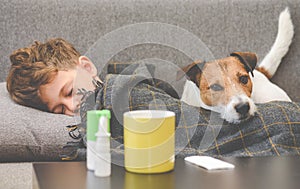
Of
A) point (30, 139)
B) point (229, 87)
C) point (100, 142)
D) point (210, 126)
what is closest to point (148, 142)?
point (100, 142)

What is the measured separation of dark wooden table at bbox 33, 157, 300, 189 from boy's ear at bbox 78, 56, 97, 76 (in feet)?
2.36

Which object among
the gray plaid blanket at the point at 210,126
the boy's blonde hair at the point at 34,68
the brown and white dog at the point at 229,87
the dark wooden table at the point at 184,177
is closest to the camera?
the dark wooden table at the point at 184,177

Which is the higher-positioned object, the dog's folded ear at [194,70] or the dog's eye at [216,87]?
the dog's folded ear at [194,70]

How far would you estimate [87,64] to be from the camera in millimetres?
1867

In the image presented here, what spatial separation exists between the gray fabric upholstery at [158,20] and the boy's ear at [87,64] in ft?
0.64

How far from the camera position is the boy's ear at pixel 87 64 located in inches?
70.7

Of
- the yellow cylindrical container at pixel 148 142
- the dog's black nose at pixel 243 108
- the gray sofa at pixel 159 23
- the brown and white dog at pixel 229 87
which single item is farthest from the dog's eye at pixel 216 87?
the yellow cylindrical container at pixel 148 142

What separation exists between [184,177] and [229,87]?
739 mm

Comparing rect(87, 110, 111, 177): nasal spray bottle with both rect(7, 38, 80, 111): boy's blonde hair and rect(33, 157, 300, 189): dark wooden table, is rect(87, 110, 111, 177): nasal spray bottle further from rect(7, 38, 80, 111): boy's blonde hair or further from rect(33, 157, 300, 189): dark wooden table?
rect(7, 38, 80, 111): boy's blonde hair

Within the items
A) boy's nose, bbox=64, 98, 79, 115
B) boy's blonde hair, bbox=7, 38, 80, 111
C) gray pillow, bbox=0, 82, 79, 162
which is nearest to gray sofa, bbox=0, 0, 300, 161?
boy's blonde hair, bbox=7, 38, 80, 111

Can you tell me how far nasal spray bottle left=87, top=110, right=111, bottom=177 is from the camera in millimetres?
999

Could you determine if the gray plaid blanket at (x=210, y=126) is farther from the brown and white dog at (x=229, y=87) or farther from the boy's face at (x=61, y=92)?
the boy's face at (x=61, y=92)

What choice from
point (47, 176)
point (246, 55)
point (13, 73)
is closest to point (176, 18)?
point (246, 55)

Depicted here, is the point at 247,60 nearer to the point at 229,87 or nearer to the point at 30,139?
the point at 229,87
